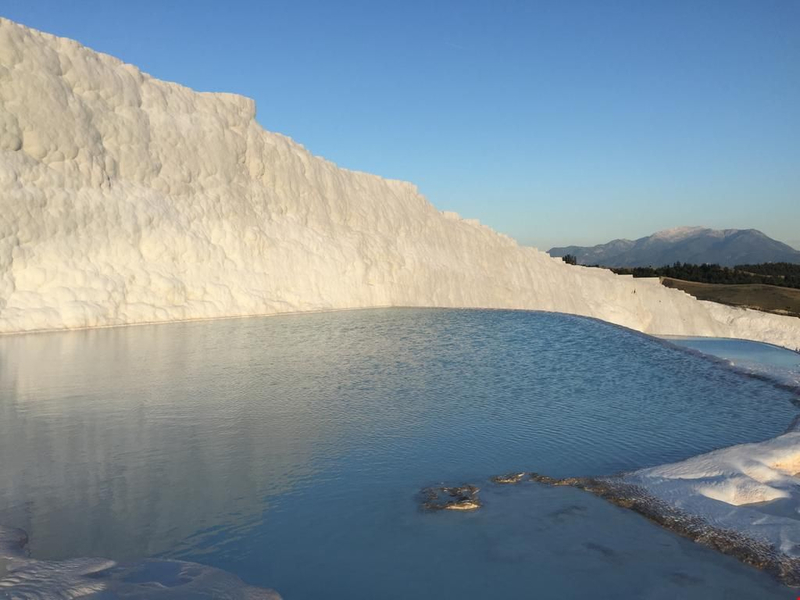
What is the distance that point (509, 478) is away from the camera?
7285mm

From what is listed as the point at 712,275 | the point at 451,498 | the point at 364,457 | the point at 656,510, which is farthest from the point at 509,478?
the point at 712,275

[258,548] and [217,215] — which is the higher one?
[217,215]

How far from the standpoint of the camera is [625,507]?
6488 millimetres

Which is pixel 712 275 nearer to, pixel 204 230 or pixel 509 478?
pixel 204 230

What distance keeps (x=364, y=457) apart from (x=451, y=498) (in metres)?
1.72

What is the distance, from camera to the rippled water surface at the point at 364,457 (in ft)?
17.5

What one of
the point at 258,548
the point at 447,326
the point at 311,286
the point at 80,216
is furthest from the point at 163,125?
the point at 258,548

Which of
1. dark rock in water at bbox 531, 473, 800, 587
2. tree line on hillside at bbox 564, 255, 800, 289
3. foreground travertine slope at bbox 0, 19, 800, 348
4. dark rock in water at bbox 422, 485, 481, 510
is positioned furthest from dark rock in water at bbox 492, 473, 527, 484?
tree line on hillside at bbox 564, 255, 800, 289

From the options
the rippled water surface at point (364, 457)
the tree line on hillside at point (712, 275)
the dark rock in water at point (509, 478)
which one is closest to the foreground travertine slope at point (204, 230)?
the rippled water surface at point (364, 457)

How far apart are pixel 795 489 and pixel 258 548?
5.94 m

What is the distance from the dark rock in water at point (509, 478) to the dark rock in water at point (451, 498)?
1.25 ft

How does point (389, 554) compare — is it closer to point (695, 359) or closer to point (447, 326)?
point (695, 359)

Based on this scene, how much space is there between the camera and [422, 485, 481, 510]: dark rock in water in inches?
255

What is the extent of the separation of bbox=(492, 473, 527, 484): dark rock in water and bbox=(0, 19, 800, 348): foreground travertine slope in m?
19.4
